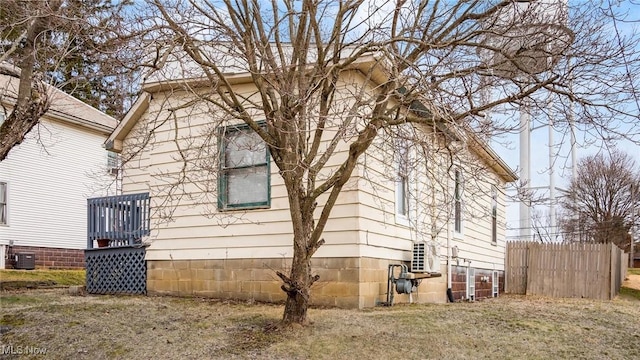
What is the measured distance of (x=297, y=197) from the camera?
602cm

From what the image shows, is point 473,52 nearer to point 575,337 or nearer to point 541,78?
point 541,78

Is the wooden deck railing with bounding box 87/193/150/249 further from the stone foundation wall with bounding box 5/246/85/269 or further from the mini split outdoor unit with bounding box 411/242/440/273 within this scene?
the stone foundation wall with bounding box 5/246/85/269

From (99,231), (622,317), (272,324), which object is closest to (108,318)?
(272,324)

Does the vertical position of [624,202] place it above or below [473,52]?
below

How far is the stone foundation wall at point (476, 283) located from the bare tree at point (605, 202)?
514 inches

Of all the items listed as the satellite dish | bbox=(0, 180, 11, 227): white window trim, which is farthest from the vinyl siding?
bbox=(0, 180, 11, 227): white window trim

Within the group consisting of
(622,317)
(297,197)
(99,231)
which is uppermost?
(297,197)

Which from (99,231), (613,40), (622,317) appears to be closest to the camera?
(613,40)

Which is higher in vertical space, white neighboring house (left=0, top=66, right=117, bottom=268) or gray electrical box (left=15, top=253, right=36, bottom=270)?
white neighboring house (left=0, top=66, right=117, bottom=268)

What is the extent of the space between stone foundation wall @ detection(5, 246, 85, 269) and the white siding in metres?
0.16

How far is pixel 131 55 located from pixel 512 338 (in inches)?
207

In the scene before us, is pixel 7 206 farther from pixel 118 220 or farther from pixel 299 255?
pixel 299 255

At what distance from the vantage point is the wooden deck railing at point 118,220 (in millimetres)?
9891

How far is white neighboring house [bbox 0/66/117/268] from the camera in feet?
54.8
